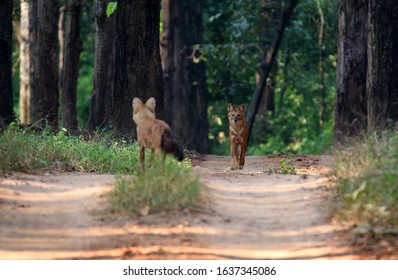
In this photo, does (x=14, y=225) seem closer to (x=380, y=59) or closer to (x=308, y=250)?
(x=308, y=250)

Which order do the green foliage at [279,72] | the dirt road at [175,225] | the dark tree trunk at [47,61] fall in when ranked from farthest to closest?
1. the green foliage at [279,72]
2. the dark tree trunk at [47,61]
3. the dirt road at [175,225]

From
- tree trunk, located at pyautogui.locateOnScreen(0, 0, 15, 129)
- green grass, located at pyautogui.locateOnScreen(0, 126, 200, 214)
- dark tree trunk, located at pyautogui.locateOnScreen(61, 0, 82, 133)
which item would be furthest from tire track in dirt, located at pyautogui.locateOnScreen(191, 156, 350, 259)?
dark tree trunk, located at pyautogui.locateOnScreen(61, 0, 82, 133)

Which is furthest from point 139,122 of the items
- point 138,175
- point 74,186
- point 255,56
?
point 255,56

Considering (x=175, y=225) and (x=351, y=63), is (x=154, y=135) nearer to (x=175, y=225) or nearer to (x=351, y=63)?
(x=175, y=225)

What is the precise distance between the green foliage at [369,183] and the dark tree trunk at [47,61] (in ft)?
38.3

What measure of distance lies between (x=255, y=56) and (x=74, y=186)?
72.2ft

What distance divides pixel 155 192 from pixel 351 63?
10.1 m

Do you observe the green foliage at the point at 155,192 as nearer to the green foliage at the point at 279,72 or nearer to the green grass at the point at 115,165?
the green grass at the point at 115,165

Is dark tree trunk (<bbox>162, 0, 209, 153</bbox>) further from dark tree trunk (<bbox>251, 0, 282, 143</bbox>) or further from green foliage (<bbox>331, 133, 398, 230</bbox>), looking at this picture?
green foliage (<bbox>331, 133, 398, 230</bbox>)

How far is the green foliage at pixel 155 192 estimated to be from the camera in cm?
1083

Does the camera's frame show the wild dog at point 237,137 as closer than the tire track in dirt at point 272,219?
No

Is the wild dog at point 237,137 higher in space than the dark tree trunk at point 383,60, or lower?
lower

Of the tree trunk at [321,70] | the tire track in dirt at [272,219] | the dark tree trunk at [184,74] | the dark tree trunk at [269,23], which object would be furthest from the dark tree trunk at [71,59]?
the tree trunk at [321,70]

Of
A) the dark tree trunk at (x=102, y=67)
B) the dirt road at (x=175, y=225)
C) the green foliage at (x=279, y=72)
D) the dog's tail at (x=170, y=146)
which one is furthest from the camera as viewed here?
the green foliage at (x=279, y=72)
